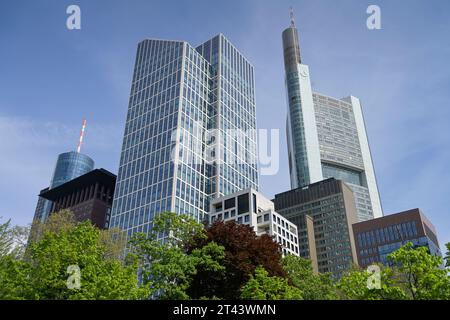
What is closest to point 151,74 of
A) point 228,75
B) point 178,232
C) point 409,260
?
point 228,75

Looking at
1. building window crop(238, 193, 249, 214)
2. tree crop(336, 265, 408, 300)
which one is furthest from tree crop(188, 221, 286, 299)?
building window crop(238, 193, 249, 214)

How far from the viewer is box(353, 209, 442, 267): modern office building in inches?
5501

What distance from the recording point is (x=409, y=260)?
903 inches

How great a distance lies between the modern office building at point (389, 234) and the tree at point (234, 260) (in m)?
114

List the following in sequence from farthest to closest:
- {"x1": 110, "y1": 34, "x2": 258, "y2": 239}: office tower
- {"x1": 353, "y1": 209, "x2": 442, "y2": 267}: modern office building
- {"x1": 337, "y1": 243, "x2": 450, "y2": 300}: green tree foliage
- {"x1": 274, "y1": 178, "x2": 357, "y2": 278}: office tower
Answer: {"x1": 274, "y1": 178, "x2": 357, "y2": 278}: office tower, {"x1": 353, "y1": 209, "x2": 442, "y2": 267}: modern office building, {"x1": 110, "y1": 34, "x2": 258, "y2": 239}: office tower, {"x1": 337, "y1": 243, "x2": 450, "y2": 300}: green tree foliage

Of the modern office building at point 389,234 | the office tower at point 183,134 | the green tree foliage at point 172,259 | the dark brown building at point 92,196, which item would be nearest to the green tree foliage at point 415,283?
the green tree foliage at point 172,259

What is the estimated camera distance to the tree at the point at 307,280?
37125mm

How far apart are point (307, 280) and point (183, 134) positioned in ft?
→ 304

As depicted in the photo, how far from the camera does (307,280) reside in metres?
41.5

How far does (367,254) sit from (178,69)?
96648 millimetres

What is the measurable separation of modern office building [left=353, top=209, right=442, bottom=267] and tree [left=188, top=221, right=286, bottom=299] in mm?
114295

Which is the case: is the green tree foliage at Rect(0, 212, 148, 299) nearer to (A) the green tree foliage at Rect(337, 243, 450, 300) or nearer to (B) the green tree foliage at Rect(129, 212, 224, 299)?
(B) the green tree foliage at Rect(129, 212, 224, 299)
